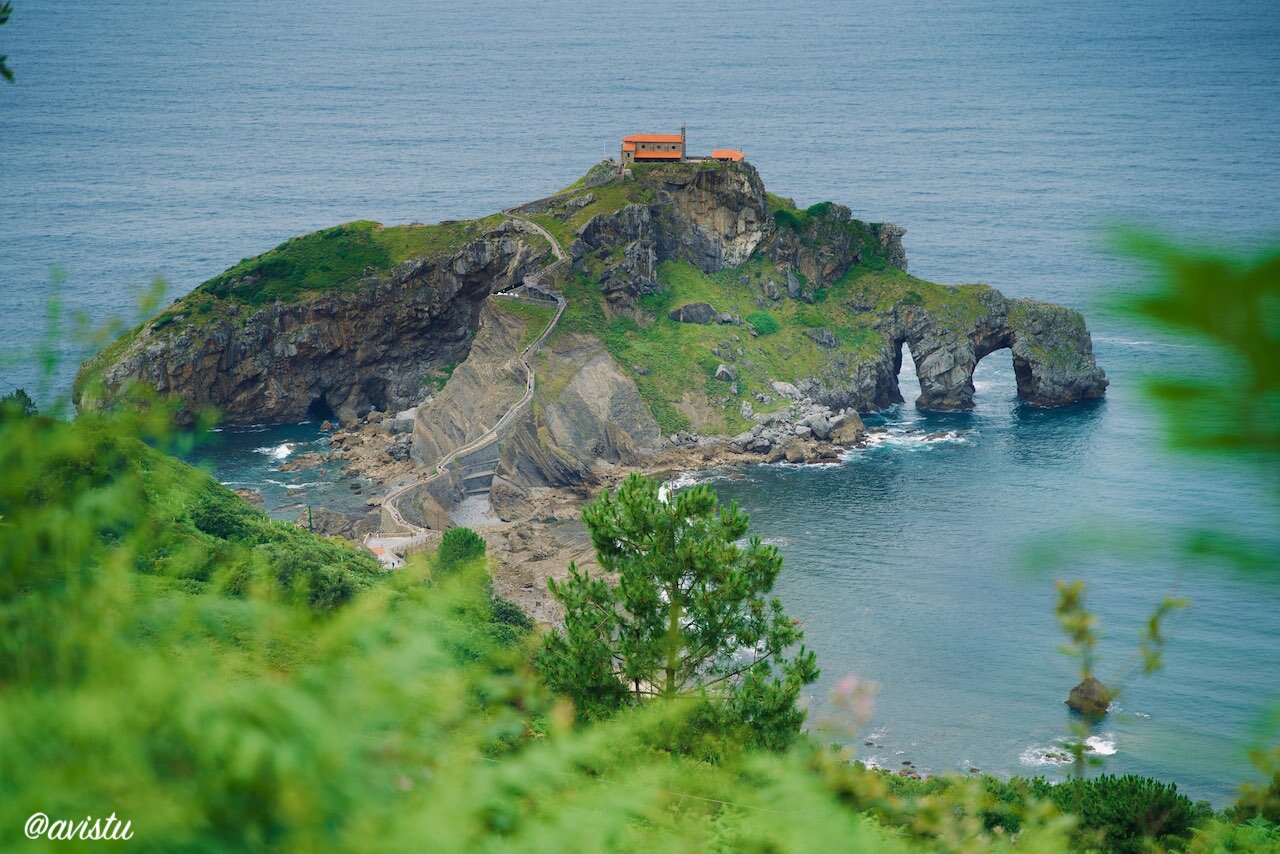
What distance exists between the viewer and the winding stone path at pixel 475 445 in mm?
65812

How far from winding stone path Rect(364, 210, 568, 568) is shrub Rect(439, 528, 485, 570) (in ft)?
11.7

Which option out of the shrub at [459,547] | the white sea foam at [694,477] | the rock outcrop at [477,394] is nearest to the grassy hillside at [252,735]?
the shrub at [459,547]

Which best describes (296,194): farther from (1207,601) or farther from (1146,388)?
(1146,388)

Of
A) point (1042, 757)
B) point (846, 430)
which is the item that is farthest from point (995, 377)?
point (1042, 757)

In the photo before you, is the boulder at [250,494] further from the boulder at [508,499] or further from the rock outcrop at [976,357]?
the rock outcrop at [976,357]

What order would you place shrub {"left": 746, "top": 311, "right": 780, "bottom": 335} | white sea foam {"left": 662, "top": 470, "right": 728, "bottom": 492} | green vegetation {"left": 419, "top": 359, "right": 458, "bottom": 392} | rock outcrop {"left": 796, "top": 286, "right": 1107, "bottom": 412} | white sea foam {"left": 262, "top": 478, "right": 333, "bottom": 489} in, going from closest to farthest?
white sea foam {"left": 662, "top": 470, "right": 728, "bottom": 492}
white sea foam {"left": 262, "top": 478, "right": 333, "bottom": 489}
rock outcrop {"left": 796, "top": 286, "right": 1107, "bottom": 412}
green vegetation {"left": 419, "top": 359, "right": 458, "bottom": 392}
shrub {"left": 746, "top": 311, "right": 780, "bottom": 335}

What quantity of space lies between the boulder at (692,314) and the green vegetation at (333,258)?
660 inches

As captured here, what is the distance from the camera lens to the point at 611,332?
91.2 meters

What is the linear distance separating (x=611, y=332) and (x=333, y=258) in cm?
2474

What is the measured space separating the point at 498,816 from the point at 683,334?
88.6m

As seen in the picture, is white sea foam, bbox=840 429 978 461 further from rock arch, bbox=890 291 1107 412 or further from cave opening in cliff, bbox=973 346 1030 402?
cave opening in cliff, bbox=973 346 1030 402

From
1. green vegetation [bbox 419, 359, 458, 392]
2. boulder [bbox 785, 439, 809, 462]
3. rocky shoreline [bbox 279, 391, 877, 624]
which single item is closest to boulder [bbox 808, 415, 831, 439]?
rocky shoreline [bbox 279, 391, 877, 624]

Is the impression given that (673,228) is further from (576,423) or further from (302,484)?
(302,484)

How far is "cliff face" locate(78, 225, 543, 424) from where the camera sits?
8888 centimetres
